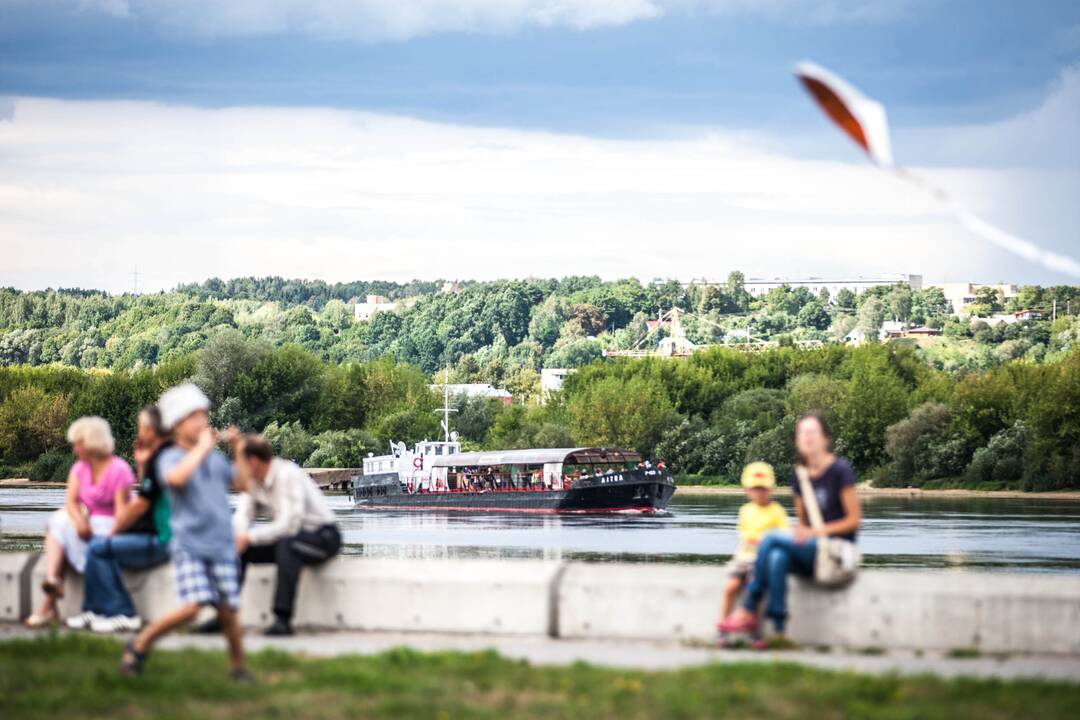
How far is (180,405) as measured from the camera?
43.0 ft

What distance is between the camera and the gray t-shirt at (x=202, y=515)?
1303 cm

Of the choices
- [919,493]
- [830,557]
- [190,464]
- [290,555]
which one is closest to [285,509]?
[290,555]

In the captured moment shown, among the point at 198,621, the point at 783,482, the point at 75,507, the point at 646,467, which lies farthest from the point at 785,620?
the point at 783,482

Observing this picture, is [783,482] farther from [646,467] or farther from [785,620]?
[785,620]

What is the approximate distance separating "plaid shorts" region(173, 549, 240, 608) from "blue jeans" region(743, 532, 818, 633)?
4391mm

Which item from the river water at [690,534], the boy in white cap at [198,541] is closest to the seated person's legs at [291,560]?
the boy in white cap at [198,541]

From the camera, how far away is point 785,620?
1494cm

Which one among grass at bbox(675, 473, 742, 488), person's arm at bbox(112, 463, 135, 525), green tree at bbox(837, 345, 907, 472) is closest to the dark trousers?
person's arm at bbox(112, 463, 135, 525)

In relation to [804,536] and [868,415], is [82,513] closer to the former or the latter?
[804,536]

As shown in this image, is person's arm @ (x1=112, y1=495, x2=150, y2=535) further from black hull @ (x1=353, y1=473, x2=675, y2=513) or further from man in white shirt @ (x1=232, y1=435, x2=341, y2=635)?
black hull @ (x1=353, y1=473, x2=675, y2=513)

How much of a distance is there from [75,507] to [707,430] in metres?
106

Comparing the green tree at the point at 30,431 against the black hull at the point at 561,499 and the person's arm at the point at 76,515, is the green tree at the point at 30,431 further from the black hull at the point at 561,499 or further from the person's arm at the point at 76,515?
the person's arm at the point at 76,515

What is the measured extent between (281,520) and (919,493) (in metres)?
87.9

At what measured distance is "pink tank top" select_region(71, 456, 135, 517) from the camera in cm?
1616
